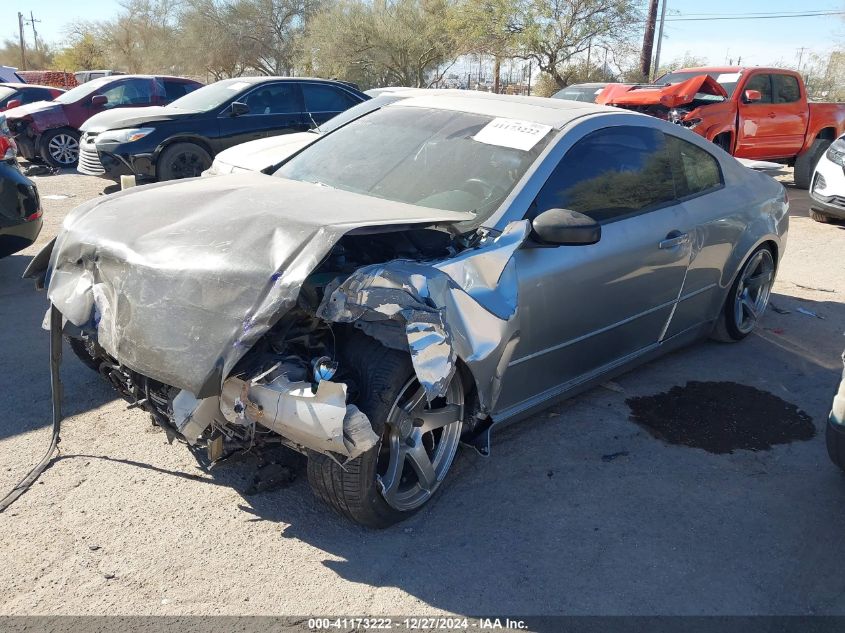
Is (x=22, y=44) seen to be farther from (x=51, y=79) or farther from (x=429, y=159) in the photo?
(x=429, y=159)

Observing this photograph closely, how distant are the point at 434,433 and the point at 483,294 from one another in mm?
743

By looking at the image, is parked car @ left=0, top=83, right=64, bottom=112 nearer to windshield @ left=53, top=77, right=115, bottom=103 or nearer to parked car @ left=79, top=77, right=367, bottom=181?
windshield @ left=53, top=77, right=115, bottom=103

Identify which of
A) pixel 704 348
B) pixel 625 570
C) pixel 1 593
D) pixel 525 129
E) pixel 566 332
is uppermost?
pixel 525 129

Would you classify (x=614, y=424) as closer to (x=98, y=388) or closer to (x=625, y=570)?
(x=625, y=570)

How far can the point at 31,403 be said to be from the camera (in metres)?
4.00

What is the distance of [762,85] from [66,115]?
12090 millimetres

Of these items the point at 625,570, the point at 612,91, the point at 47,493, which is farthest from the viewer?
the point at 612,91

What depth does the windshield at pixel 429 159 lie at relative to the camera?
142 inches

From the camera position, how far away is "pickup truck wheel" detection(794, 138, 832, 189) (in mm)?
13086

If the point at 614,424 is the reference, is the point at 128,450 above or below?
above

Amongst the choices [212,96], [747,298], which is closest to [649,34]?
[212,96]

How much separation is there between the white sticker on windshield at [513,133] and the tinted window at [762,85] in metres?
9.41

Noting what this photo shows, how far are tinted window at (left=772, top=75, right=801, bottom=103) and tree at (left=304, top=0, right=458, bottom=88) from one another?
65.1 ft

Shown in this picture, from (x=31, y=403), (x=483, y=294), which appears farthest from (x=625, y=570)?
(x=31, y=403)
